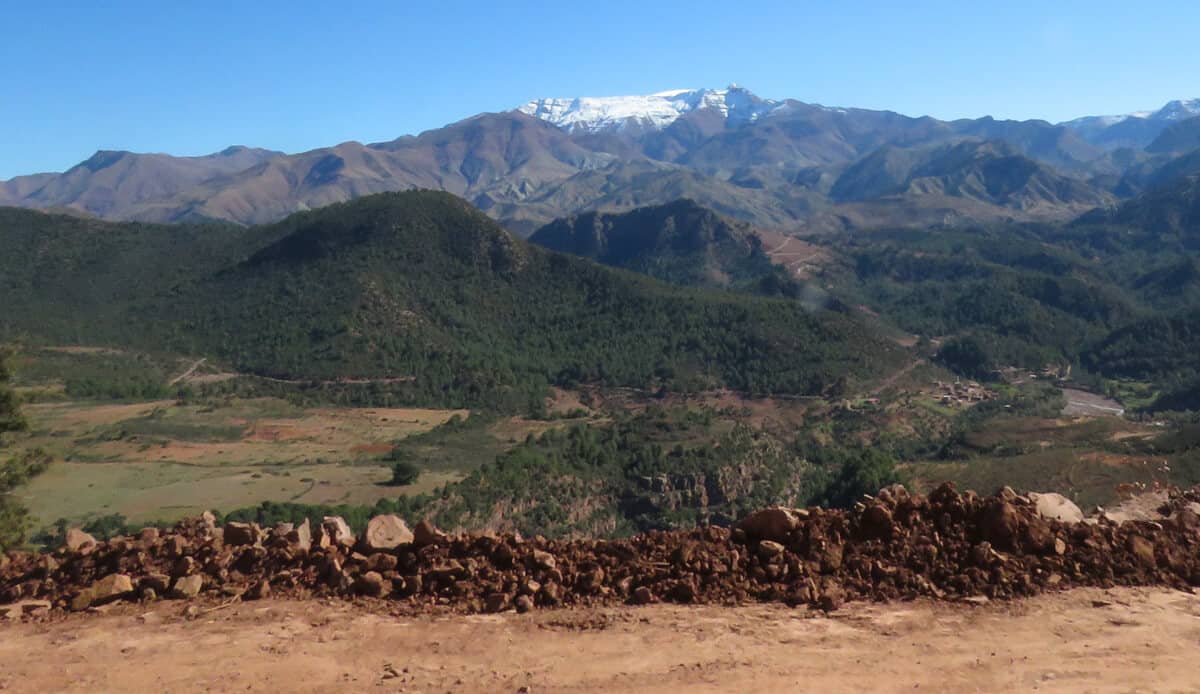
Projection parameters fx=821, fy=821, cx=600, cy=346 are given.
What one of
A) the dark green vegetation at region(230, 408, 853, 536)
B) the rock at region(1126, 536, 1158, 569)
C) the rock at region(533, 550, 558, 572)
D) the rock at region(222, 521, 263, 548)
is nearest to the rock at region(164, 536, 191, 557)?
the rock at region(222, 521, 263, 548)

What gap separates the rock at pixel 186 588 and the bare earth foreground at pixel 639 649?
39 cm

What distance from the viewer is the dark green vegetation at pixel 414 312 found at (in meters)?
91.4

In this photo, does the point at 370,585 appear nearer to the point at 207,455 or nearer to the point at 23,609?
the point at 23,609

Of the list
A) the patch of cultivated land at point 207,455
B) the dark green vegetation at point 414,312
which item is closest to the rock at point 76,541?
the patch of cultivated land at point 207,455

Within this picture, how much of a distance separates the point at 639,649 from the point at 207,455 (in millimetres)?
59026

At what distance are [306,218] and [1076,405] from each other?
11258cm

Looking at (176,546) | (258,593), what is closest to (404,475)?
(176,546)

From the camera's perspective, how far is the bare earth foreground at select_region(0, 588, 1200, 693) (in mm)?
8875

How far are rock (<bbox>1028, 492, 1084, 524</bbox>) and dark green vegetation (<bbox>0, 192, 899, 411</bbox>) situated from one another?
72.9 metres

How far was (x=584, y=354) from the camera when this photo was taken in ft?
326

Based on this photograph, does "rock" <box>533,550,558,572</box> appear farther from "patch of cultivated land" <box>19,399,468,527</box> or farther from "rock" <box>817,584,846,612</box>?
"patch of cultivated land" <box>19,399,468,527</box>

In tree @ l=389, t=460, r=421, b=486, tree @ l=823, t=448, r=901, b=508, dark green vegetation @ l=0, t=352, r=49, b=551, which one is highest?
dark green vegetation @ l=0, t=352, r=49, b=551

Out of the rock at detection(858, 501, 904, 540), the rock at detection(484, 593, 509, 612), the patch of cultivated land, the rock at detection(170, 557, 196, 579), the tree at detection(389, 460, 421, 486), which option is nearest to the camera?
the rock at detection(484, 593, 509, 612)

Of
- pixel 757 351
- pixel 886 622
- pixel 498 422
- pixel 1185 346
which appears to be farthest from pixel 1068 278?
pixel 886 622
